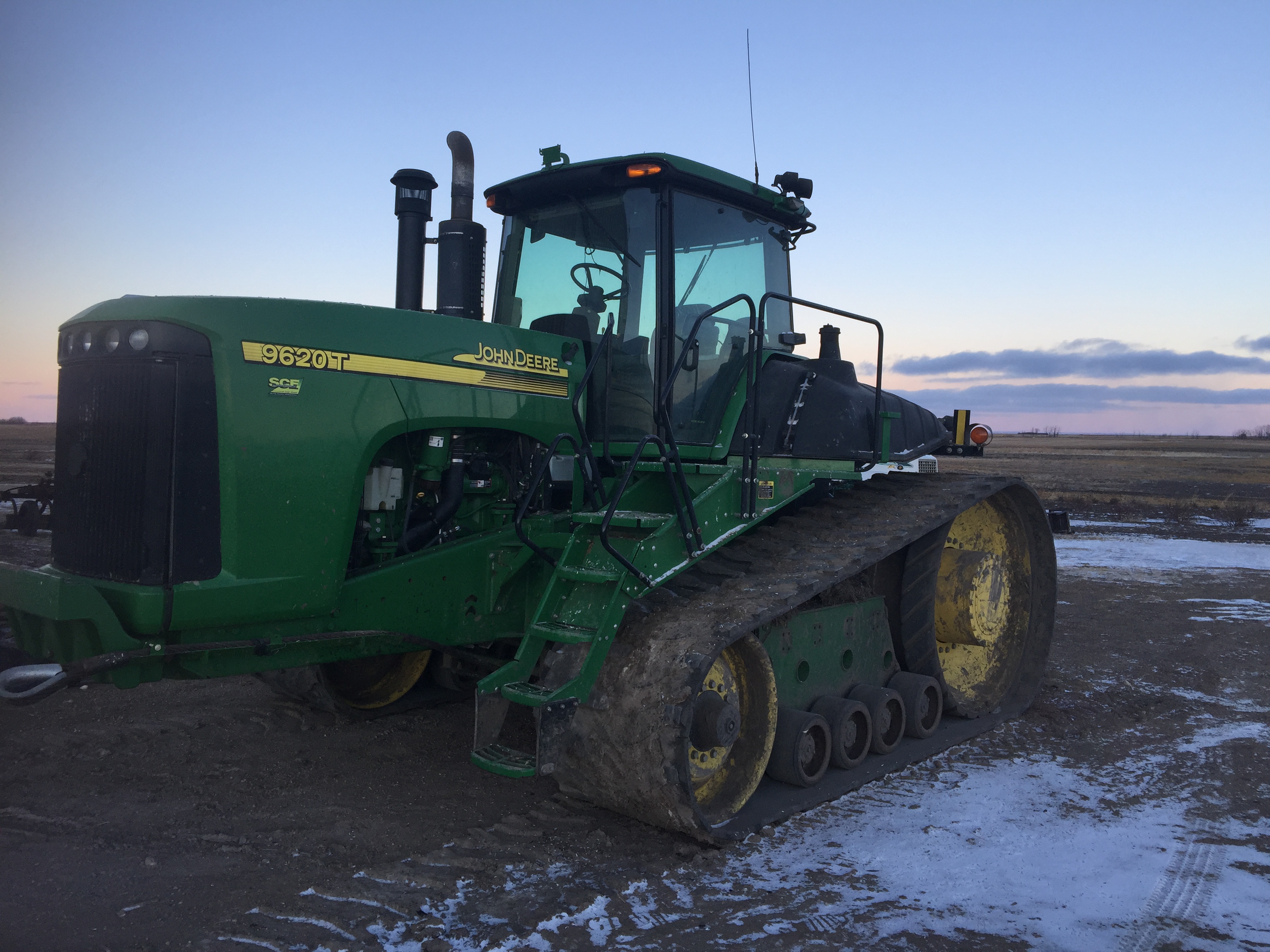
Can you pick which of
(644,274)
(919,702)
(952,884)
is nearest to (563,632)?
(952,884)

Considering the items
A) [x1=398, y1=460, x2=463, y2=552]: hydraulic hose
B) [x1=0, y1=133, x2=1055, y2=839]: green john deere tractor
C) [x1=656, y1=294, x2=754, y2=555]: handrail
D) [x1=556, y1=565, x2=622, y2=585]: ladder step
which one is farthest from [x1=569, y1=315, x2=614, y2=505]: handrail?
[x1=398, y1=460, x2=463, y2=552]: hydraulic hose

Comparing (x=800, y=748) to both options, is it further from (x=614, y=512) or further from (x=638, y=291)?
(x=638, y=291)

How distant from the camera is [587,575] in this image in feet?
14.6

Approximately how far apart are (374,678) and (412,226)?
8.86 ft

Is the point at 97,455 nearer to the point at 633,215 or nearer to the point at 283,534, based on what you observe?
the point at 283,534

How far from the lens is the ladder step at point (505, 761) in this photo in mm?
3980

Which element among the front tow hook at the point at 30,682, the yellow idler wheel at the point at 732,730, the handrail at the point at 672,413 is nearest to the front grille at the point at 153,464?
the front tow hook at the point at 30,682

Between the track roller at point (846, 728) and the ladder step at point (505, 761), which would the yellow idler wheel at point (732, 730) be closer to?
the track roller at point (846, 728)

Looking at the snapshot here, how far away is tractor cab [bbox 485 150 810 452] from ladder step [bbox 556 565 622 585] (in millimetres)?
823

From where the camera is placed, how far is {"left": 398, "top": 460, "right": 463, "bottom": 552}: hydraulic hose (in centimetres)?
479

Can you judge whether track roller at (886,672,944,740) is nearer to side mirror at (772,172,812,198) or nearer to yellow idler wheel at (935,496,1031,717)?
yellow idler wheel at (935,496,1031,717)

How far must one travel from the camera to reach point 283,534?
408cm

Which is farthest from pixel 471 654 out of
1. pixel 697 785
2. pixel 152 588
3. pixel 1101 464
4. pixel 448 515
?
pixel 1101 464

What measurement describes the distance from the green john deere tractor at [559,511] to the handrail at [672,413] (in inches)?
1.1
